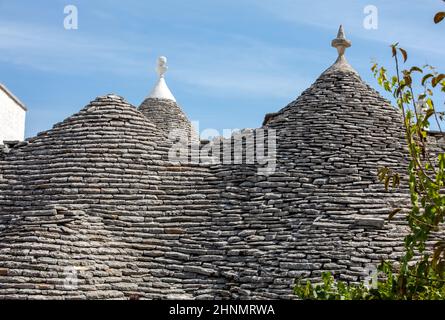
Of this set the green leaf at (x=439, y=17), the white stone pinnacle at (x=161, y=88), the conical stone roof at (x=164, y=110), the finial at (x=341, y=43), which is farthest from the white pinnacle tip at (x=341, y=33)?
the green leaf at (x=439, y=17)

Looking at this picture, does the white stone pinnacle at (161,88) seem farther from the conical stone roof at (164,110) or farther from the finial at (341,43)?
the finial at (341,43)

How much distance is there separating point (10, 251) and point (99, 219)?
5.70ft

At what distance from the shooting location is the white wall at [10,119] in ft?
60.5

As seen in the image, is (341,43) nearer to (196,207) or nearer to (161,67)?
(196,207)

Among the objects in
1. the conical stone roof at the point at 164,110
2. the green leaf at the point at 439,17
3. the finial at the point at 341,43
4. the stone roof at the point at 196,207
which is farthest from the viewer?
the conical stone roof at the point at 164,110

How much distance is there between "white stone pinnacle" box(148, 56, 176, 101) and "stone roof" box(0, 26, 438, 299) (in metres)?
7.99

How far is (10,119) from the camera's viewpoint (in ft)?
62.1

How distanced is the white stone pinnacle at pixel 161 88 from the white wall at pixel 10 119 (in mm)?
4281

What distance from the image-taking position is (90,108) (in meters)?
13.7

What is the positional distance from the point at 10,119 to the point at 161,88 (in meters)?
5.20

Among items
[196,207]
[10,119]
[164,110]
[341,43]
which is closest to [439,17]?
[196,207]

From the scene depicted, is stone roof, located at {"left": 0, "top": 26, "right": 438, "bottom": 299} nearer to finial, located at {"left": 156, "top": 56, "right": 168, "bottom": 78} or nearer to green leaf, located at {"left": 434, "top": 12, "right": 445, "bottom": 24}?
green leaf, located at {"left": 434, "top": 12, "right": 445, "bottom": 24}

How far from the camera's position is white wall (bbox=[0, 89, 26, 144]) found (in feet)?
60.5

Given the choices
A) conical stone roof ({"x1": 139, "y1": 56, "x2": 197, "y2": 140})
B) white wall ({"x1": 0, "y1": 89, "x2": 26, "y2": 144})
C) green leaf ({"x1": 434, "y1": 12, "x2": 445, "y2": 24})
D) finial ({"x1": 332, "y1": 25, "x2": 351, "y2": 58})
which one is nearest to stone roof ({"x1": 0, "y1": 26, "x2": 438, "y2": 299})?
finial ({"x1": 332, "y1": 25, "x2": 351, "y2": 58})
